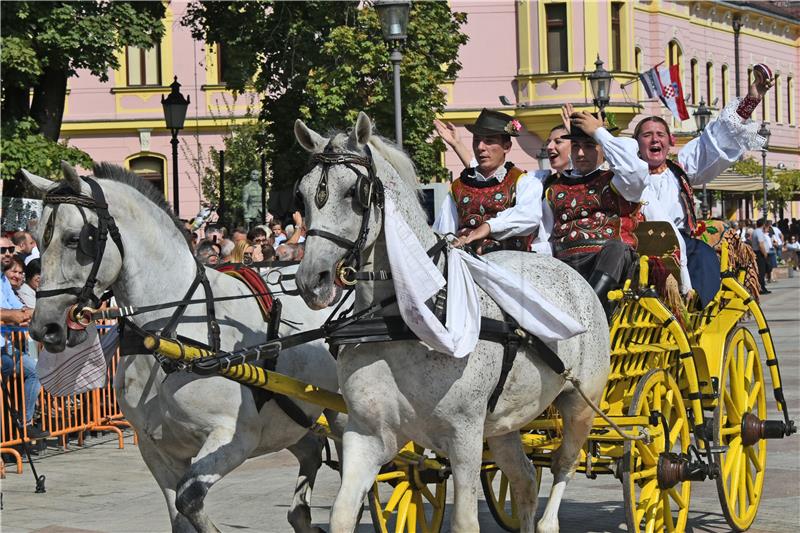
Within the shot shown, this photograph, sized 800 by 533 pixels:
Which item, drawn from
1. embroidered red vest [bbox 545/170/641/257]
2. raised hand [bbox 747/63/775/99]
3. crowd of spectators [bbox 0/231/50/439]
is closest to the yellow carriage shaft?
embroidered red vest [bbox 545/170/641/257]

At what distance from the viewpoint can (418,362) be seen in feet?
19.1

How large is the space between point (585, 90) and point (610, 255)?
1480 inches

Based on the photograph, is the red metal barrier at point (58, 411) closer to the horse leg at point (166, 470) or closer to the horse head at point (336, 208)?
the horse leg at point (166, 470)

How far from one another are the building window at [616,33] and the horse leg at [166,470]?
40.4 metres

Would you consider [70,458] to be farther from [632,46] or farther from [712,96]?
[712,96]

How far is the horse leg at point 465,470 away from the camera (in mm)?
5816

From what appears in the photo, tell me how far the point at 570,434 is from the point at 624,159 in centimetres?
155

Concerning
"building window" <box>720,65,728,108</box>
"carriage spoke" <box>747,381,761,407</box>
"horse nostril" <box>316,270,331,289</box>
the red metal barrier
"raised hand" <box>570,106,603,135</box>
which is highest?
"building window" <box>720,65,728,108</box>

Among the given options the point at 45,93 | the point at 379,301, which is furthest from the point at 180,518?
the point at 45,93

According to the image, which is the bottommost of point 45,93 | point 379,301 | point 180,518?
point 180,518

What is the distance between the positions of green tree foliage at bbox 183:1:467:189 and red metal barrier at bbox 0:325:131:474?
1317 centimetres

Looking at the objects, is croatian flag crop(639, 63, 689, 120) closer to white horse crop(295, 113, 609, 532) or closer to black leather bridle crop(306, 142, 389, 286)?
white horse crop(295, 113, 609, 532)

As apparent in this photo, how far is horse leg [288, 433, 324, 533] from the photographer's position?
730cm

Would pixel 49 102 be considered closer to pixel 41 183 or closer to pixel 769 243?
pixel 41 183
